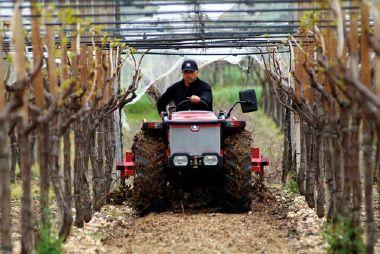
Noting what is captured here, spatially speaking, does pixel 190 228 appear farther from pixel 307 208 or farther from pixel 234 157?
pixel 307 208

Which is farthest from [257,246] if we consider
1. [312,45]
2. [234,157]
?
[312,45]

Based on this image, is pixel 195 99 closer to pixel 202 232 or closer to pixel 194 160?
pixel 194 160

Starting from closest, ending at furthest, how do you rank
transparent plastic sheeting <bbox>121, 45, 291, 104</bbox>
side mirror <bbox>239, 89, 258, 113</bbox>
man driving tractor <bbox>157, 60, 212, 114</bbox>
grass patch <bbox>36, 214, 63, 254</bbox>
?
1. grass patch <bbox>36, 214, 63, 254</bbox>
2. side mirror <bbox>239, 89, 258, 113</bbox>
3. man driving tractor <bbox>157, 60, 212, 114</bbox>
4. transparent plastic sheeting <bbox>121, 45, 291, 104</bbox>

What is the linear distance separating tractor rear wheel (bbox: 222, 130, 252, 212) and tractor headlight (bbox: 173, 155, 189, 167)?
0.64 metres

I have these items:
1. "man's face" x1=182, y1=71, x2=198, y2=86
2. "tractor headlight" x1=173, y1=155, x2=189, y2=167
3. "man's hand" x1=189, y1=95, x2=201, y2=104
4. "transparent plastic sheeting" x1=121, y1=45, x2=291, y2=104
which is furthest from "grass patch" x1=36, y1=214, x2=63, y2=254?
"transparent plastic sheeting" x1=121, y1=45, x2=291, y2=104

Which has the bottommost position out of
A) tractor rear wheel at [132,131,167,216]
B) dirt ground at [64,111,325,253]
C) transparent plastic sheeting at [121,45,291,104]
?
dirt ground at [64,111,325,253]

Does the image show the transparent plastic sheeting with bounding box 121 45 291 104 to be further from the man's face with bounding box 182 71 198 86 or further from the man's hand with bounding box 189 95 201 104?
the man's hand with bounding box 189 95 201 104

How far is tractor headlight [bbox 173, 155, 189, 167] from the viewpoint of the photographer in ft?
41.4

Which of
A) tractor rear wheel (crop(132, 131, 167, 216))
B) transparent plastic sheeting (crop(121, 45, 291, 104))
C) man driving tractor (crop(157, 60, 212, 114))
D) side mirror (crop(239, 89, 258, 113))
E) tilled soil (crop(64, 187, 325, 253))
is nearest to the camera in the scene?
tilled soil (crop(64, 187, 325, 253))

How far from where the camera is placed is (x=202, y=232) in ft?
37.2

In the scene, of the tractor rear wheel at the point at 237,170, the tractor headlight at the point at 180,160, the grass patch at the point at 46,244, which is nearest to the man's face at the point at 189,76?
the tractor rear wheel at the point at 237,170

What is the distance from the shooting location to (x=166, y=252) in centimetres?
985

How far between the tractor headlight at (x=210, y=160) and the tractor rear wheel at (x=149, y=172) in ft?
2.46

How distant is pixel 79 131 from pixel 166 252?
237cm
